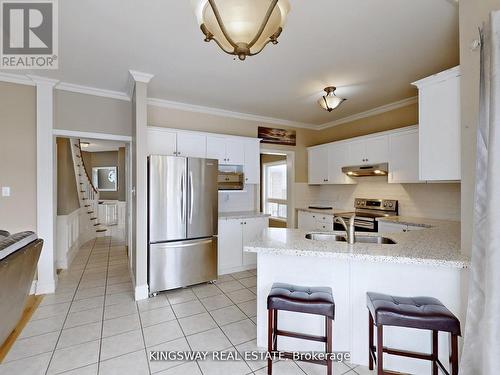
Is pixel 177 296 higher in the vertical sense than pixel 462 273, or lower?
lower

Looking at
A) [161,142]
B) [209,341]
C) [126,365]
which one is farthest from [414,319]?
Answer: [161,142]

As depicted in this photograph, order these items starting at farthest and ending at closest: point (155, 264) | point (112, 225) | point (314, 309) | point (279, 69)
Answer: point (112, 225)
point (155, 264)
point (279, 69)
point (314, 309)

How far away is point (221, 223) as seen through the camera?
3980mm

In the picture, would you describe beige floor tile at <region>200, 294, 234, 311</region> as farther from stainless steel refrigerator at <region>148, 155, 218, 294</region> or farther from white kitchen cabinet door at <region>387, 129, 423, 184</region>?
white kitchen cabinet door at <region>387, 129, 423, 184</region>

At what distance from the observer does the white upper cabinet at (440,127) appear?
1870 millimetres

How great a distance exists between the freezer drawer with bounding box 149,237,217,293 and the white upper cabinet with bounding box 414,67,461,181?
276cm

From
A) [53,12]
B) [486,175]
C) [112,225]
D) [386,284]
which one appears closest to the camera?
[486,175]

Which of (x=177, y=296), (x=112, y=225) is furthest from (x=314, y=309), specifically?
(x=112, y=225)

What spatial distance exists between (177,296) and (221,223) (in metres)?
1.21

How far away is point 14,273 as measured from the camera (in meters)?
1.71

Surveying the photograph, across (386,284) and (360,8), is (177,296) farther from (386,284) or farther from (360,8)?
(360,8)

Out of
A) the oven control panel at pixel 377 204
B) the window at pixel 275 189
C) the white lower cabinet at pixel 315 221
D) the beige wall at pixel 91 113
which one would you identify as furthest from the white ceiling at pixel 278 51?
the window at pixel 275 189

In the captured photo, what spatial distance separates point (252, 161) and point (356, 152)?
184cm

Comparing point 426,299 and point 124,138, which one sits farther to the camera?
point 124,138
